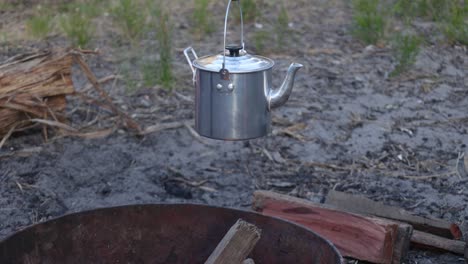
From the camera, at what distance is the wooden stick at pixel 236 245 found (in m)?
2.65

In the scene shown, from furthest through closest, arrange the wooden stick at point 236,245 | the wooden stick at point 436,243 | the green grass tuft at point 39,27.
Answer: the green grass tuft at point 39,27 → the wooden stick at point 436,243 → the wooden stick at point 236,245


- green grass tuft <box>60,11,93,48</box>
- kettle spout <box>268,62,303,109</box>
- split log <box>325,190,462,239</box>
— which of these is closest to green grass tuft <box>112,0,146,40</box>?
green grass tuft <box>60,11,93,48</box>

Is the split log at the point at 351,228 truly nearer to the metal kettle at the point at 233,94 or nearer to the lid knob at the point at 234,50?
the metal kettle at the point at 233,94

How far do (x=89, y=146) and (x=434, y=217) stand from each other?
6.77 ft

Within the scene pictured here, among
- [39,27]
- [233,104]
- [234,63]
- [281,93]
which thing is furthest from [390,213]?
[39,27]

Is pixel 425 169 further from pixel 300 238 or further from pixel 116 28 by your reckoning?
pixel 116 28

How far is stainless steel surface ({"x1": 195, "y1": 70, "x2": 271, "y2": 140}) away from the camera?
10.3 ft

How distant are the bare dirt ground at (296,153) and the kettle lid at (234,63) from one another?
1226mm

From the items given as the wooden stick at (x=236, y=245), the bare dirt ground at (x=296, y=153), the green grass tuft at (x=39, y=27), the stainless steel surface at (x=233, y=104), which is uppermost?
the stainless steel surface at (x=233, y=104)

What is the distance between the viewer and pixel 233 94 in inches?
124

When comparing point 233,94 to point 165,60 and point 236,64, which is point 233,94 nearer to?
point 236,64

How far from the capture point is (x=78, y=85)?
598 centimetres

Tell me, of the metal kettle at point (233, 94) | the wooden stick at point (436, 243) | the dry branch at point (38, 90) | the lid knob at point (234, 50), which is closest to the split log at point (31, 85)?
the dry branch at point (38, 90)

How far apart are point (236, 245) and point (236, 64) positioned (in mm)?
777
